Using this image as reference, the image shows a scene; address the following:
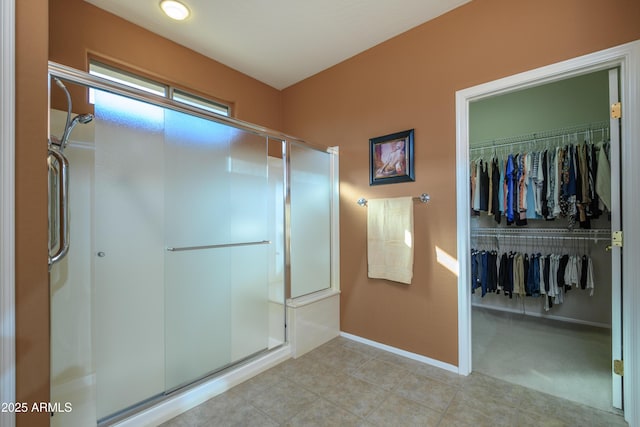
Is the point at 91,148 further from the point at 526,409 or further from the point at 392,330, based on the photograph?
the point at 526,409

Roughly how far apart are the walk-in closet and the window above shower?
122 inches

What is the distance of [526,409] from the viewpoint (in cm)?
169

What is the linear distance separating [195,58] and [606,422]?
4.08m

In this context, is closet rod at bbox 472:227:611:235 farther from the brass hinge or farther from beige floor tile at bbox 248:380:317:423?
beige floor tile at bbox 248:380:317:423

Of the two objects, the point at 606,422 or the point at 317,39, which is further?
the point at 317,39

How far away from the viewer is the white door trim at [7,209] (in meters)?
0.89

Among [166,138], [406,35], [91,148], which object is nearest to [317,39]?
[406,35]

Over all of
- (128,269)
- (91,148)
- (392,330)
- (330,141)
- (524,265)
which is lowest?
(392,330)

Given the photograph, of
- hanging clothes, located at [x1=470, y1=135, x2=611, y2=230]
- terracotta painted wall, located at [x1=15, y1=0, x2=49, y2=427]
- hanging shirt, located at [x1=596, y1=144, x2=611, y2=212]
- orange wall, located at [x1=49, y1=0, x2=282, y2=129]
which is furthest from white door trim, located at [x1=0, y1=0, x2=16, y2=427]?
hanging shirt, located at [x1=596, y1=144, x2=611, y2=212]

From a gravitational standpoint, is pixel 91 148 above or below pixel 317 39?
below

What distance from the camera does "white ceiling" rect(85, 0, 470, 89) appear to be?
6.80 ft

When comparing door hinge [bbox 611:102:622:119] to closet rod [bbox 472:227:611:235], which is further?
closet rod [bbox 472:227:611:235]

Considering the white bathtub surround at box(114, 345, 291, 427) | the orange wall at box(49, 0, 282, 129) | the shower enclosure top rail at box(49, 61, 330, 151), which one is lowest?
the white bathtub surround at box(114, 345, 291, 427)

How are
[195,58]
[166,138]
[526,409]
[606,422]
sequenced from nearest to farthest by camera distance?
[606,422] < [526,409] < [166,138] < [195,58]
